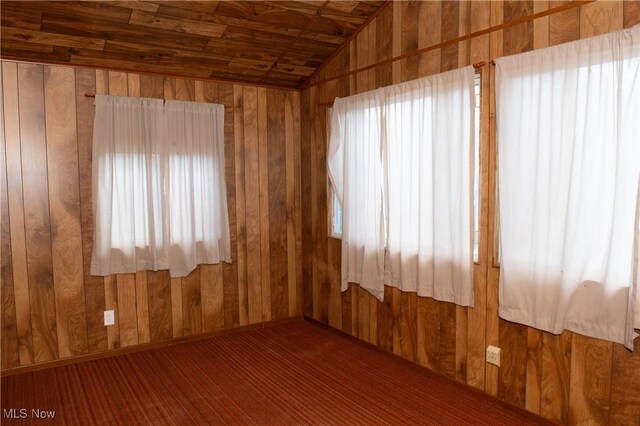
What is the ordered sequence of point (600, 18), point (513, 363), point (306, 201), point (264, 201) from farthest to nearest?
point (306, 201) < point (264, 201) < point (513, 363) < point (600, 18)

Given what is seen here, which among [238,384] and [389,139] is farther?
[389,139]

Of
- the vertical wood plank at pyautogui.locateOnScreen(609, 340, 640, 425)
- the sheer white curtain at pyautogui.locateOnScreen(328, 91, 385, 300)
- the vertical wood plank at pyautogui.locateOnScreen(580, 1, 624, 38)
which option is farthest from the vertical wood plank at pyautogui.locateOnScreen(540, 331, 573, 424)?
the vertical wood plank at pyautogui.locateOnScreen(580, 1, 624, 38)

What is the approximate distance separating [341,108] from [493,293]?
1.97 meters

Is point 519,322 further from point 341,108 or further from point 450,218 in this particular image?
point 341,108

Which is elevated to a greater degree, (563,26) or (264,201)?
(563,26)

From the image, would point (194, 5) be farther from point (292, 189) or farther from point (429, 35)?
point (292, 189)

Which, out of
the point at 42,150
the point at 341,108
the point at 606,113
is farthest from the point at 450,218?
the point at 42,150

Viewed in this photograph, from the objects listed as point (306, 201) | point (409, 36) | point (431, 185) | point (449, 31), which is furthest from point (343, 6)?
point (306, 201)

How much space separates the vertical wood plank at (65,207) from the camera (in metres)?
3.39

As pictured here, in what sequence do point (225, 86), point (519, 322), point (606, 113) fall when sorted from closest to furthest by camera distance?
point (606, 113) < point (519, 322) < point (225, 86)

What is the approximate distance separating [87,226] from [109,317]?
77 cm

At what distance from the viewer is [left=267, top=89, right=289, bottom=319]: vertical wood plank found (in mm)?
4414

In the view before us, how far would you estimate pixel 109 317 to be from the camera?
3.66 metres

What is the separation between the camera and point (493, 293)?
2803 mm
